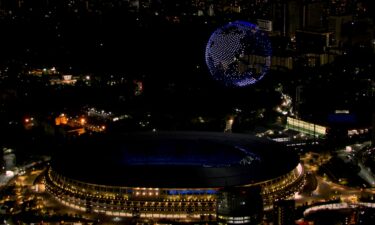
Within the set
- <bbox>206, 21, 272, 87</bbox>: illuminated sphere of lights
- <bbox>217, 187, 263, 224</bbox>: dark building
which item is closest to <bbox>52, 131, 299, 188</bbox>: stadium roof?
<bbox>217, 187, 263, 224</bbox>: dark building

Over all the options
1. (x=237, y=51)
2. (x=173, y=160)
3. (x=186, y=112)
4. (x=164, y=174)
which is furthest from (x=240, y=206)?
(x=186, y=112)

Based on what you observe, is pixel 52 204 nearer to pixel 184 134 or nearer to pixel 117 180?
pixel 117 180

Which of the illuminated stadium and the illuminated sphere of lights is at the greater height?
the illuminated sphere of lights

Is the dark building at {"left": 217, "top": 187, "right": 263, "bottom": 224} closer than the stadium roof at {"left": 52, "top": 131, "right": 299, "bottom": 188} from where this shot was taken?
Yes

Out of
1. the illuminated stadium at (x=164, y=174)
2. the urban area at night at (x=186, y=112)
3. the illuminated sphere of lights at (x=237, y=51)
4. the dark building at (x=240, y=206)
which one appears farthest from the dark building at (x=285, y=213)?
the illuminated sphere of lights at (x=237, y=51)

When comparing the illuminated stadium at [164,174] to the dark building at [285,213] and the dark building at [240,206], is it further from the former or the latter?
the dark building at [240,206]

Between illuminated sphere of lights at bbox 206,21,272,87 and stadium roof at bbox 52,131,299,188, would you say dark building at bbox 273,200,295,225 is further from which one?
illuminated sphere of lights at bbox 206,21,272,87
